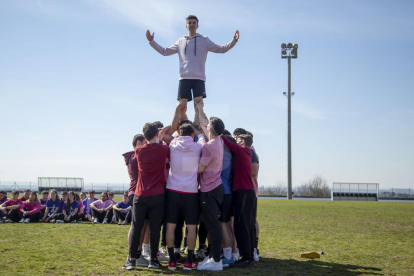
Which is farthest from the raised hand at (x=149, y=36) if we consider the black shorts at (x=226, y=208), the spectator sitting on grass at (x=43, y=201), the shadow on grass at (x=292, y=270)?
the spectator sitting on grass at (x=43, y=201)

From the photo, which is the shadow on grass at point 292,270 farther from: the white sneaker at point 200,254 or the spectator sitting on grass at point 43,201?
the spectator sitting on grass at point 43,201

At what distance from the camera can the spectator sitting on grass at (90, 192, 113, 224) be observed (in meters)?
18.9

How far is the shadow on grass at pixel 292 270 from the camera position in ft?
25.6

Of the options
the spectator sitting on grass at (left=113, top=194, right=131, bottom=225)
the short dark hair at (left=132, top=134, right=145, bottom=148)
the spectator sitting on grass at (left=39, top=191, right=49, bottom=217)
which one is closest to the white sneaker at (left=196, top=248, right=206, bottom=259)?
the short dark hair at (left=132, top=134, right=145, bottom=148)

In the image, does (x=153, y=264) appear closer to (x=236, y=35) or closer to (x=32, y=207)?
(x=236, y=35)

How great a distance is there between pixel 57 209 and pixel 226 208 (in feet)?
41.1

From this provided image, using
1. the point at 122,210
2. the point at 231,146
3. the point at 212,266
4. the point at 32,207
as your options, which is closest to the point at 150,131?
the point at 231,146

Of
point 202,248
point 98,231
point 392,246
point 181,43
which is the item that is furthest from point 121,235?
point 392,246

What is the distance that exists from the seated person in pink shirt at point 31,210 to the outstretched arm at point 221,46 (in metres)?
12.5

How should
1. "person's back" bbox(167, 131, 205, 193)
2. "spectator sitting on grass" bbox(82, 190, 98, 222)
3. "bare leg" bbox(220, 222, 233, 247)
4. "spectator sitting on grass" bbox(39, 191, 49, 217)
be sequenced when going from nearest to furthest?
"person's back" bbox(167, 131, 205, 193) → "bare leg" bbox(220, 222, 233, 247) → "spectator sitting on grass" bbox(39, 191, 49, 217) → "spectator sitting on grass" bbox(82, 190, 98, 222)

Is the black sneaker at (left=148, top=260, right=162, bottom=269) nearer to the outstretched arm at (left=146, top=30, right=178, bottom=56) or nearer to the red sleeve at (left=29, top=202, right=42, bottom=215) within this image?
the outstretched arm at (left=146, top=30, right=178, bottom=56)

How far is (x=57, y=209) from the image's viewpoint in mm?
18953

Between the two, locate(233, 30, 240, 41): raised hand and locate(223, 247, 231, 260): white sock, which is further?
locate(233, 30, 240, 41): raised hand

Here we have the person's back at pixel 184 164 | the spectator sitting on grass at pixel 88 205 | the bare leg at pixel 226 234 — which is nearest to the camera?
the person's back at pixel 184 164
